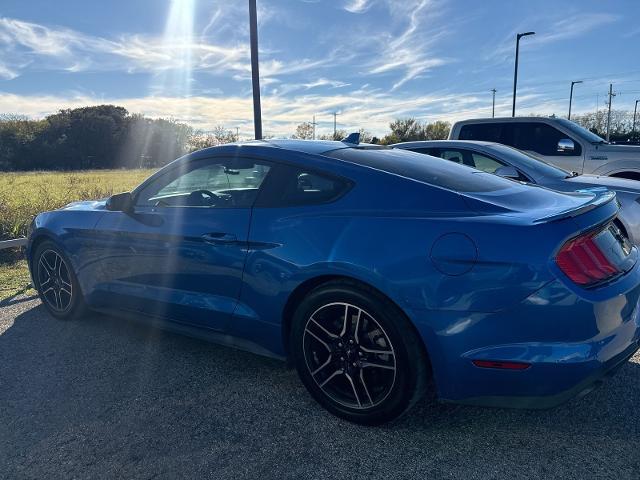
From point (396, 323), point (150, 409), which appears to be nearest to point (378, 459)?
Answer: point (396, 323)

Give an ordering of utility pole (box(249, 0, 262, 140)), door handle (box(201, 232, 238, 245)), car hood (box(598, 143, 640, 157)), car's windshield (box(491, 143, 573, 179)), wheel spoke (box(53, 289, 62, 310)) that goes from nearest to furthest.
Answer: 1. door handle (box(201, 232, 238, 245))
2. wheel spoke (box(53, 289, 62, 310))
3. car's windshield (box(491, 143, 573, 179))
4. car hood (box(598, 143, 640, 157))
5. utility pole (box(249, 0, 262, 140))

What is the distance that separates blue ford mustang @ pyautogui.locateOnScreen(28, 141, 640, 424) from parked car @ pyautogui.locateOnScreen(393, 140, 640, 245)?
250cm

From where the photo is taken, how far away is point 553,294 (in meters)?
2.17

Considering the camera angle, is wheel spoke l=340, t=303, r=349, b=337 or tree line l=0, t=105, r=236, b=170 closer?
wheel spoke l=340, t=303, r=349, b=337

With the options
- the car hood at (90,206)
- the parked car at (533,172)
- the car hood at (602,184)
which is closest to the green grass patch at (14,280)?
the car hood at (90,206)

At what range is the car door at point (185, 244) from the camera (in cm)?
312

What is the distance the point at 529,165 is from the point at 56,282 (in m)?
5.24

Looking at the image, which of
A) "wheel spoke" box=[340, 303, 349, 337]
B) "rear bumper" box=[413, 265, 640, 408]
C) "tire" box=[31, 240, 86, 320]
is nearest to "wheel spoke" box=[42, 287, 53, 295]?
"tire" box=[31, 240, 86, 320]

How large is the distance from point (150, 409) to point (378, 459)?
4.58 feet

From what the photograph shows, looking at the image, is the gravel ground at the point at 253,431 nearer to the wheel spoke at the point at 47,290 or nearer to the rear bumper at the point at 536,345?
the rear bumper at the point at 536,345

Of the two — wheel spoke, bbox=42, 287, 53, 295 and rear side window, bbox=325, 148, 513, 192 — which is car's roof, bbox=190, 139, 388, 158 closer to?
rear side window, bbox=325, 148, 513, 192

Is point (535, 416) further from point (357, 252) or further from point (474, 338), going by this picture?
point (357, 252)

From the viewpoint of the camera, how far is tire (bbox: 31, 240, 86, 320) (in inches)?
171

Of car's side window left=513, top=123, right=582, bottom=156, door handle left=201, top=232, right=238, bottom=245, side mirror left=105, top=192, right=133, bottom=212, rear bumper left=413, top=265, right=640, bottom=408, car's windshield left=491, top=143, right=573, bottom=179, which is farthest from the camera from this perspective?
car's side window left=513, top=123, right=582, bottom=156
